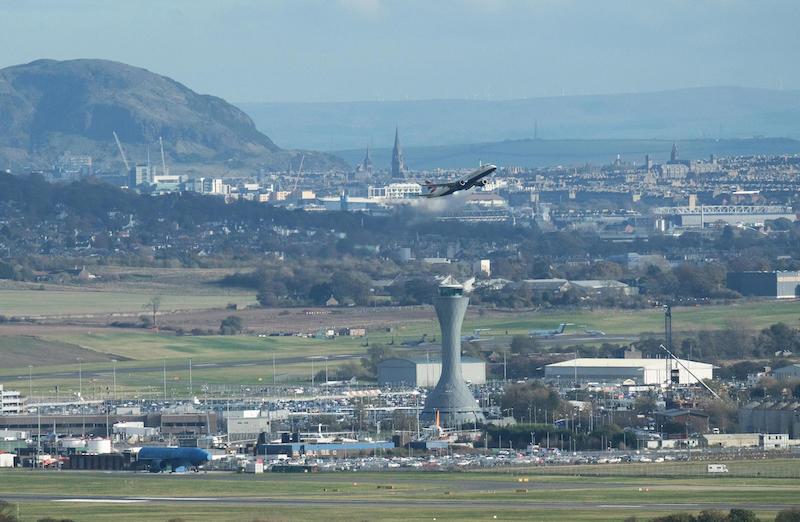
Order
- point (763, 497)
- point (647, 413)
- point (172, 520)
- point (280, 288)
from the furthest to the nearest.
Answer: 1. point (280, 288)
2. point (647, 413)
3. point (763, 497)
4. point (172, 520)

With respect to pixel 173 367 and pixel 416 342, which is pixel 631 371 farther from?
pixel 173 367

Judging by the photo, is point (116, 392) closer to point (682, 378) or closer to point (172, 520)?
point (682, 378)

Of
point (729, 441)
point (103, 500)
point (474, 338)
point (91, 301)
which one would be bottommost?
point (103, 500)

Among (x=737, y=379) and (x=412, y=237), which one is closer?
(x=737, y=379)

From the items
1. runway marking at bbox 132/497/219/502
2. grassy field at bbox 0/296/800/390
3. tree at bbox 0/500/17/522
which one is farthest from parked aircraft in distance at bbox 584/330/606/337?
tree at bbox 0/500/17/522

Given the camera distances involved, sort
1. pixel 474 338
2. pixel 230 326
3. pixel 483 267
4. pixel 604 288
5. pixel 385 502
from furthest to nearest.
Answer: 1. pixel 483 267
2. pixel 604 288
3. pixel 230 326
4. pixel 474 338
5. pixel 385 502

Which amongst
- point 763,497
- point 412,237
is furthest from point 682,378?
point 412,237

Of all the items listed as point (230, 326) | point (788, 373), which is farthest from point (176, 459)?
point (230, 326)
